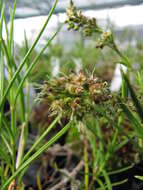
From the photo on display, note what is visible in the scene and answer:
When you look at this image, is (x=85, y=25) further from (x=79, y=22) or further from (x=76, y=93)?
(x=76, y=93)

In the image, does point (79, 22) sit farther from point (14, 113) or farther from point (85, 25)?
point (14, 113)

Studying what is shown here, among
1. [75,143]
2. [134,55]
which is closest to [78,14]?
[75,143]

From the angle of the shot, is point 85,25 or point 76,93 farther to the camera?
point 85,25

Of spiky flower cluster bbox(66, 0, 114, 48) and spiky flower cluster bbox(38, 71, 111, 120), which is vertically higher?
spiky flower cluster bbox(66, 0, 114, 48)

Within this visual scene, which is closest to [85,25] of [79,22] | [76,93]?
[79,22]

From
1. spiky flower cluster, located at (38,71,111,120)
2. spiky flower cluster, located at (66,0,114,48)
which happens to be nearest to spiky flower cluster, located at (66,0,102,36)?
spiky flower cluster, located at (66,0,114,48)

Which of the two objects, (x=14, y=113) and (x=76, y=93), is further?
(x=14, y=113)

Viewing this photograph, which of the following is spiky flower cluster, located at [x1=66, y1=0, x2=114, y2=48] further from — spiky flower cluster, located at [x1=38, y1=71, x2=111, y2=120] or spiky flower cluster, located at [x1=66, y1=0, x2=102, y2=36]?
spiky flower cluster, located at [x1=38, y1=71, x2=111, y2=120]

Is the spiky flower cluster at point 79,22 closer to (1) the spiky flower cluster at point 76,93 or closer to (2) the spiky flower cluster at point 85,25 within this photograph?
(2) the spiky flower cluster at point 85,25

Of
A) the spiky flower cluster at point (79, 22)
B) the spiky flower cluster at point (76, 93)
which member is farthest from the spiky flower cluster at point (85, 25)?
the spiky flower cluster at point (76, 93)
